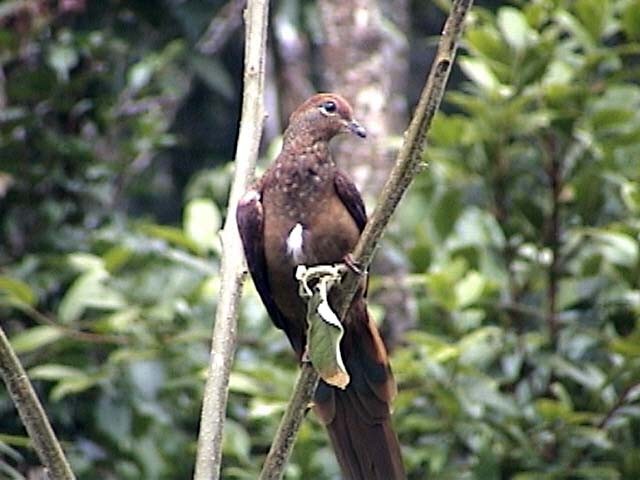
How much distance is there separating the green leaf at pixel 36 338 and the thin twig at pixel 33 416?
65.3 inches

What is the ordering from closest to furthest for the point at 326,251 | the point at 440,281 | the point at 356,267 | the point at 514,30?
1. the point at 356,267
2. the point at 326,251
3. the point at 440,281
4. the point at 514,30

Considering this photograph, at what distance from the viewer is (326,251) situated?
264 cm

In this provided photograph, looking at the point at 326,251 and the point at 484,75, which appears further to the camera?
the point at 484,75

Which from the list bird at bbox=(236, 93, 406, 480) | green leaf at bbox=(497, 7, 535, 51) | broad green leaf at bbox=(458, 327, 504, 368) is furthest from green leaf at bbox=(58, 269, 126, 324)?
green leaf at bbox=(497, 7, 535, 51)

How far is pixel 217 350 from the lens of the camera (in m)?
2.03

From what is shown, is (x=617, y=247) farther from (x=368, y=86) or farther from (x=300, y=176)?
(x=368, y=86)

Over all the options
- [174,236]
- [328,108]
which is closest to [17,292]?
[174,236]

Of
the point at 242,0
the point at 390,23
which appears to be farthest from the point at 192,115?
the point at 390,23

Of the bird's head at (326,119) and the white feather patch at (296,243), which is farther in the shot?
the bird's head at (326,119)

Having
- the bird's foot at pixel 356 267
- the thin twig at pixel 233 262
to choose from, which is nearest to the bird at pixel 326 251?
the thin twig at pixel 233 262

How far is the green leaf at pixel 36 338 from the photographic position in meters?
3.44

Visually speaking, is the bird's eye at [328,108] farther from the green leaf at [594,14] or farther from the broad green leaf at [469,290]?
the green leaf at [594,14]

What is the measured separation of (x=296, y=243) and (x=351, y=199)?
0.15 metres

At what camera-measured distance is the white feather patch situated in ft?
8.76
